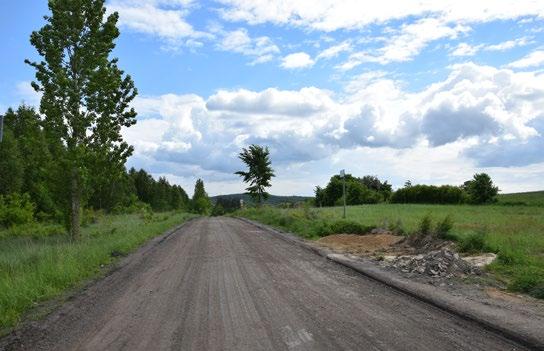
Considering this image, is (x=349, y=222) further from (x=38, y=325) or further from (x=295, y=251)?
(x=38, y=325)

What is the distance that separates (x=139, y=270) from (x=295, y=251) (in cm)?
616

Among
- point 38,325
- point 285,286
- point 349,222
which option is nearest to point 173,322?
point 38,325

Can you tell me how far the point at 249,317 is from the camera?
301 inches

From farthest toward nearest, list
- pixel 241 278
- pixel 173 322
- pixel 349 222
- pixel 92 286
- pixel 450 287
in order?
pixel 349 222 < pixel 241 278 < pixel 92 286 < pixel 450 287 < pixel 173 322

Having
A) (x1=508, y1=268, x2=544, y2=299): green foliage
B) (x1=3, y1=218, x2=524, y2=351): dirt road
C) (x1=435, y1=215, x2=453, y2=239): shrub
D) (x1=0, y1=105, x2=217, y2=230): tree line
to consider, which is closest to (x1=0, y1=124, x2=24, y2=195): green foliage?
(x1=0, y1=105, x2=217, y2=230): tree line

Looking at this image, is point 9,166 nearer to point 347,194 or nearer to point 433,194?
point 433,194

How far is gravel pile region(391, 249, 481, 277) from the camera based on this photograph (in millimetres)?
11320

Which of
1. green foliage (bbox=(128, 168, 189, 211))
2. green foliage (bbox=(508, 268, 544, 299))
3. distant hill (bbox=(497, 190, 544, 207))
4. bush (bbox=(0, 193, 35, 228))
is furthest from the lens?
green foliage (bbox=(128, 168, 189, 211))

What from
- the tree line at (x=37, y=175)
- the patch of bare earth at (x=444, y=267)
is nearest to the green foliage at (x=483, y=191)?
the tree line at (x=37, y=175)

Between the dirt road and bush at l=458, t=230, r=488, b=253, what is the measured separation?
4.27 meters

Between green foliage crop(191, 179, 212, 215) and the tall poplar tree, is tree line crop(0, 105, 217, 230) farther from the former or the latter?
green foliage crop(191, 179, 212, 215)

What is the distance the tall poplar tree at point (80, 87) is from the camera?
739 inches

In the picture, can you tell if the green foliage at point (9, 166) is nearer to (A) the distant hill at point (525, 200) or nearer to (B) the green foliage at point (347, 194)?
(A) the distant hill at point (525, 200)

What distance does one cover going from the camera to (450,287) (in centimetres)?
1005
